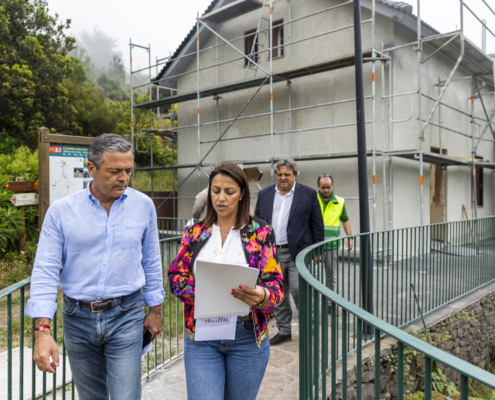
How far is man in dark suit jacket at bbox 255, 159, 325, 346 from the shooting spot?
4246mm

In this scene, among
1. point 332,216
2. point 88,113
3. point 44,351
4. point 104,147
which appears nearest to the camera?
point 44,351

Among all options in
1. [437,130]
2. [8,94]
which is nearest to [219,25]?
[437,130]

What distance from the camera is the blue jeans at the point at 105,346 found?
209 centimetres

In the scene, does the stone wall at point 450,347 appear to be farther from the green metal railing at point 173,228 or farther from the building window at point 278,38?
the building window at point 278,38

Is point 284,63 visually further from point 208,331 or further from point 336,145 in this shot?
point 208,331

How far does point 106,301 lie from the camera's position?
210 centimetres

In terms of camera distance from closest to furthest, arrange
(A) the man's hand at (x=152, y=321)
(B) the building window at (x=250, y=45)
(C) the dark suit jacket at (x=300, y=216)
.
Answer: (A) the man's hand at (x=152, y=321) → (C) the dark suit jacket at (x=300, y=216) → (B) the building window at (x=250, y=45)

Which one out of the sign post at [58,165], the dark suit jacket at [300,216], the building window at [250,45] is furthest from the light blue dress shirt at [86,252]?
the building window at [250,45]

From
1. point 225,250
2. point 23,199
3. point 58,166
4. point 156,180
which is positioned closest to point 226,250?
point 225,250

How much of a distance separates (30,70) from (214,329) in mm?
18060

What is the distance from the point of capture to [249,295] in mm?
1983

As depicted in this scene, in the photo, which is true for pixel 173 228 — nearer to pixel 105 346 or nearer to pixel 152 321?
pixel 152 321

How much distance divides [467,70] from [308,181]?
21.1 ft

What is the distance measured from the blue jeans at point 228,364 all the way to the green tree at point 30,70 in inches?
674
